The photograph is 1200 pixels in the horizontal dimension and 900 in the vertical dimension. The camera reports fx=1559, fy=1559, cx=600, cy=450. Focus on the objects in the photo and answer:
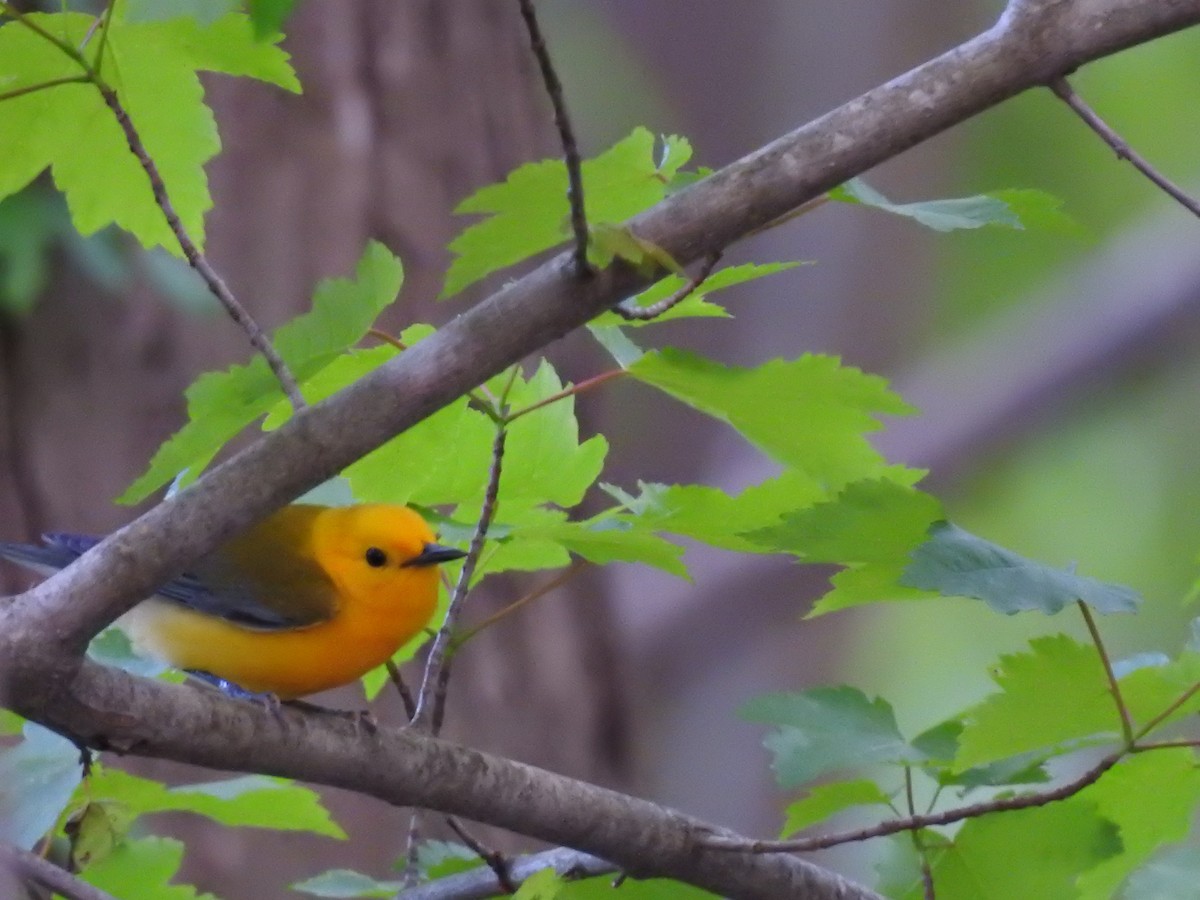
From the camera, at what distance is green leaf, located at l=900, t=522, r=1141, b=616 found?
1.40m

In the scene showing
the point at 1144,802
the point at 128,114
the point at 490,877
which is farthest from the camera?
the point at 490,877

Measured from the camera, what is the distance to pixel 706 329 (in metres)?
8.33

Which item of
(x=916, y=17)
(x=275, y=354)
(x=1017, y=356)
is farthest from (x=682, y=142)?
(x=916, y=17)

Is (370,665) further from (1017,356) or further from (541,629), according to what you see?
(1017,356)

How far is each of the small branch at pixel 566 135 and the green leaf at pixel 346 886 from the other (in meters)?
0.90

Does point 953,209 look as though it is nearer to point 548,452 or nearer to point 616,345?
point 616,345

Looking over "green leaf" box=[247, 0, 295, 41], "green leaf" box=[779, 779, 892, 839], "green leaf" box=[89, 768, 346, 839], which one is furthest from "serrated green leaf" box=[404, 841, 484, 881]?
"green leaf" box=[247, 0, 295, 41]

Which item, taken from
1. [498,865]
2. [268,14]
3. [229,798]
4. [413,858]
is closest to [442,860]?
[413,858]

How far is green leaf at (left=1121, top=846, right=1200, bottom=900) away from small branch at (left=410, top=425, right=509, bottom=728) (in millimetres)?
804

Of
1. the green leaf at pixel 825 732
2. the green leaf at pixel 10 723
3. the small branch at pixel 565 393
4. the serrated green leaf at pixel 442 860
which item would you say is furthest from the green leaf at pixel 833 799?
the green leaf at pixel 10 723

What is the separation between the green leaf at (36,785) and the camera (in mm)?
1715

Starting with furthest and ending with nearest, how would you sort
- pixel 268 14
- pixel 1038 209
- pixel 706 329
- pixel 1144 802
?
pixel 706 329
pixel 1144 802
pixel 1038 209
pixel 268 14

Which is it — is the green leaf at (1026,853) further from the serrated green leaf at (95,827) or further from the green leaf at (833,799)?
the serrated green leaf at (95,827)

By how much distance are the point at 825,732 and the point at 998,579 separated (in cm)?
37
